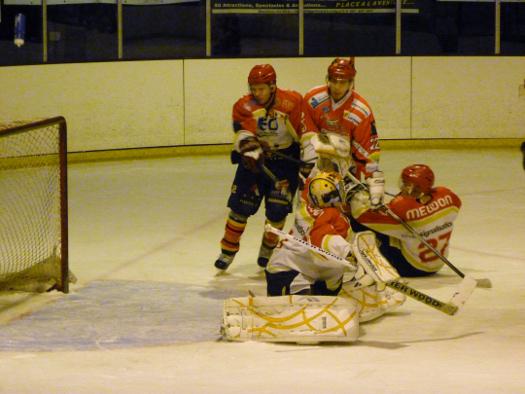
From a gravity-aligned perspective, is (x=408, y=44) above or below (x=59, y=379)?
above

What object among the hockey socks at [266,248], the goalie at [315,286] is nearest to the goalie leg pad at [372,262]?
the goalie at [315,286]

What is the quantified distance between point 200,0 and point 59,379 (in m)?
8.20

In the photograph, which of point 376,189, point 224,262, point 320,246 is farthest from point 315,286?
point 224,262

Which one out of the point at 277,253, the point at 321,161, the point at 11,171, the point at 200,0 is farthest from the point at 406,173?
the point at 200,0

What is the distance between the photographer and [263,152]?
733cm

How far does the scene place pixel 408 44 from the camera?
1316cm

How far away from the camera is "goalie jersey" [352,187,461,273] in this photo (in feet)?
23.5

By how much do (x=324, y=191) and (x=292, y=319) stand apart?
2.13 ft

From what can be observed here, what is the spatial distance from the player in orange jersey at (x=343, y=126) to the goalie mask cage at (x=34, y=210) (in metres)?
1.42

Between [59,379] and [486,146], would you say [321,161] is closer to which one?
[59,379]

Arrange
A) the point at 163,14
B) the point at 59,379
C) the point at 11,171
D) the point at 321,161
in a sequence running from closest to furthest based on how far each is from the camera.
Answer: the point at 59,379 < the point at 321,161 < the point at 11,171 < the point at 163,14

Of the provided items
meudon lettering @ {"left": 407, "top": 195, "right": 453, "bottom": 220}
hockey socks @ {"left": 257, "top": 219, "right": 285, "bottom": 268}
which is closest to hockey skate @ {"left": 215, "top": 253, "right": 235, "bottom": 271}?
hockey socks @ {"left": 257, "top": 219, "right": 285, "bottom": 268}

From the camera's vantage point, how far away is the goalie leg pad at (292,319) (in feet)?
18.9

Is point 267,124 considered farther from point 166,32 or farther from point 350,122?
point 166,32
